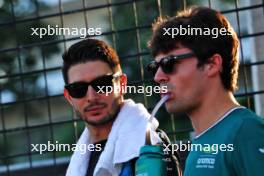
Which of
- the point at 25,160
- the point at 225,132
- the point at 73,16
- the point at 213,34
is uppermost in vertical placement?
the point at 73,16

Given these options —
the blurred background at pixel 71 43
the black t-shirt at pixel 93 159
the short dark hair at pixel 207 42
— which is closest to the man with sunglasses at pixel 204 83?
the short dark hair at pixel 207 42

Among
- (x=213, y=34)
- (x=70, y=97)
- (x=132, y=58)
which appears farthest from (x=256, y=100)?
(x=213, y=34)

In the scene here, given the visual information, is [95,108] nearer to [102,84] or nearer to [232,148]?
[102,84]

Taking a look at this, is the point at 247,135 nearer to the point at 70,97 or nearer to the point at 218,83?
the point at 218,83

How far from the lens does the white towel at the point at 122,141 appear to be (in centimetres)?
306

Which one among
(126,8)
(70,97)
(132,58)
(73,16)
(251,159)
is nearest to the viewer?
(251,159)

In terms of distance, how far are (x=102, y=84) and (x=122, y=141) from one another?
0.33 meters

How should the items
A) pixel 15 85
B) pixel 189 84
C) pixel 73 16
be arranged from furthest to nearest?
pixel 15 85 → pixel 73 16 → pixel 189 84

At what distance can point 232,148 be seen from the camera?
2301 millimetres

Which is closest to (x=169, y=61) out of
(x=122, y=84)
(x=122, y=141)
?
(x=122, y=141)

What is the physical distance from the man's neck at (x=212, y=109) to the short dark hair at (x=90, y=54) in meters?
0.91

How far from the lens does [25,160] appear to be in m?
6.98

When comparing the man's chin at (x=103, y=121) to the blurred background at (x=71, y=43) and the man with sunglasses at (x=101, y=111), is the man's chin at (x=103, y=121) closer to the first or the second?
the man with sunglasses at (x=101, y=111)

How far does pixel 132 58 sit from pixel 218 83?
2497 millimetres
